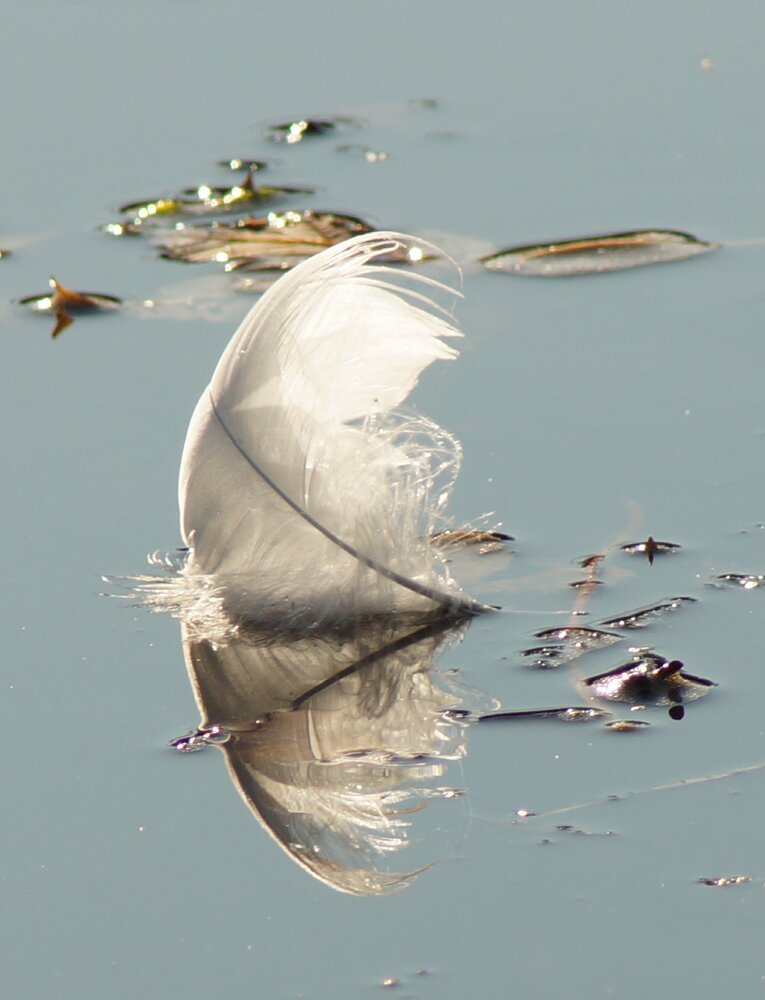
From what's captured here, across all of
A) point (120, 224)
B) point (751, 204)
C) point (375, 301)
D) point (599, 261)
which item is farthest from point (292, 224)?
point (375, 301)

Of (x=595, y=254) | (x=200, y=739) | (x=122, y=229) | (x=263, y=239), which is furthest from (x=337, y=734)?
(x=122, y=229)

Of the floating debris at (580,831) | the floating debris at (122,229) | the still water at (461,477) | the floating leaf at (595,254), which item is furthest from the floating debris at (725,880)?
the floating debris at (122,229)

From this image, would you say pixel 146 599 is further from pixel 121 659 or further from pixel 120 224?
pixel 120 224

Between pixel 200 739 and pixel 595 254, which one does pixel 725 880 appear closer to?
pixel 200 739

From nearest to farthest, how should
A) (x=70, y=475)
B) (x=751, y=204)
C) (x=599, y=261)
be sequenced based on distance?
1. (x=70, y=475)
2. (x=599, y=261)
3. (x=751, y=204)

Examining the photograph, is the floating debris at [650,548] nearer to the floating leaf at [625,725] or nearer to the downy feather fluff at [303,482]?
the downy feather fluff at [303,482]
